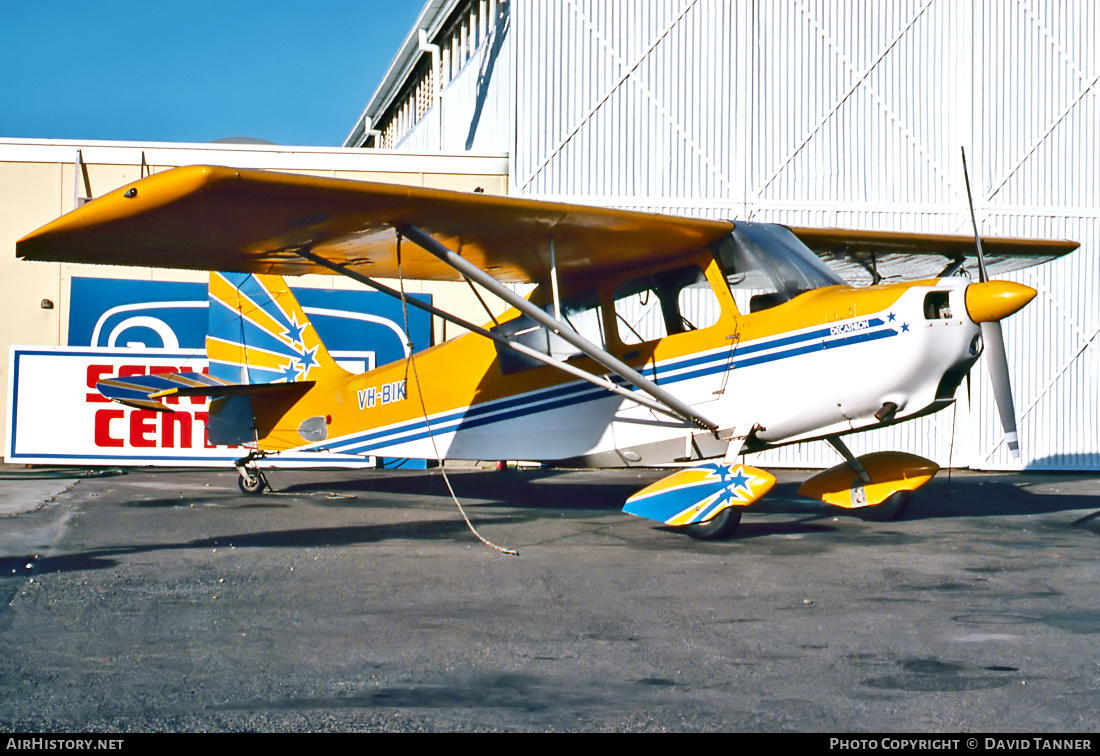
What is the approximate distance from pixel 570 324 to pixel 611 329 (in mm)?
385

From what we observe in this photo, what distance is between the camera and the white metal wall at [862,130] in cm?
1590

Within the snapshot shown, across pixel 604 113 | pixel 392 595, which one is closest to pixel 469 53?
pixel 604 113

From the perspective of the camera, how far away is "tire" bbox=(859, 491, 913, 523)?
8688mm

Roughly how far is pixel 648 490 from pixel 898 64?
38.2ft

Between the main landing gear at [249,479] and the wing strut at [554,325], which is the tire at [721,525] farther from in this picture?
the main landing gear at [249,479]

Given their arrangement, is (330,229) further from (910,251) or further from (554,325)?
(910,251)

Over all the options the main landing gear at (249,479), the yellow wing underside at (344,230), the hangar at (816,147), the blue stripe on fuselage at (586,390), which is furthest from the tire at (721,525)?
the hangar at (816,147)

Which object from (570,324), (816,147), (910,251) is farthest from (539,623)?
(816,147)

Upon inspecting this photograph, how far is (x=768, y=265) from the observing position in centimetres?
807

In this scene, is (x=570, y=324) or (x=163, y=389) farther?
(x=163, y=389)

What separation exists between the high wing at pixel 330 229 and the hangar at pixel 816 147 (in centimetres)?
699

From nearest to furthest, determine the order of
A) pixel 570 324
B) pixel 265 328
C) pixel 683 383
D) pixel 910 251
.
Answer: pixel 683 383
pixel 570 324
pixel 910 251
pixel 265 328

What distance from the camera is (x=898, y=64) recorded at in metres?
16.5

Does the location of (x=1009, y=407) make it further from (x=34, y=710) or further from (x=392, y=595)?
(x=34, y=710)
